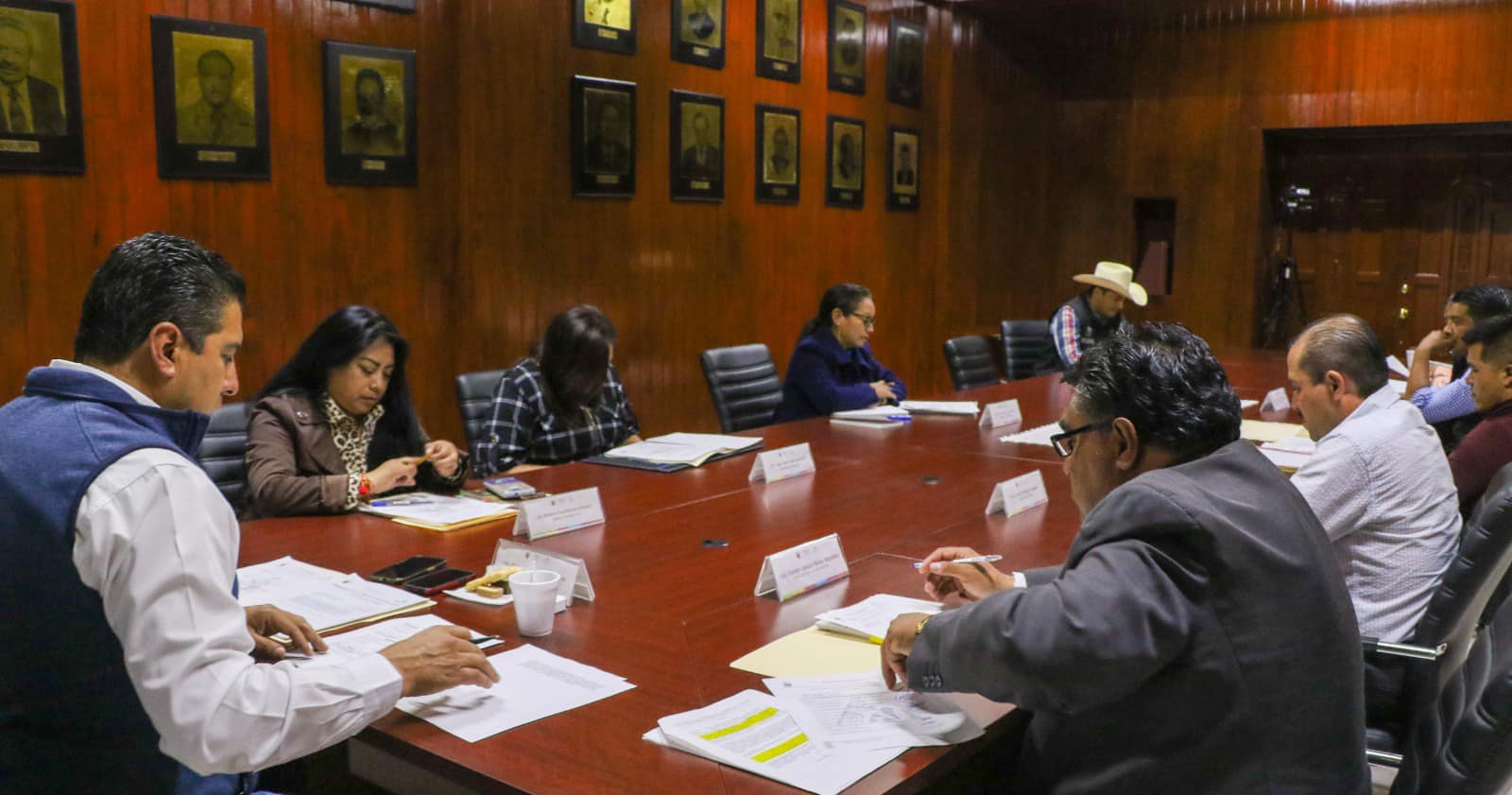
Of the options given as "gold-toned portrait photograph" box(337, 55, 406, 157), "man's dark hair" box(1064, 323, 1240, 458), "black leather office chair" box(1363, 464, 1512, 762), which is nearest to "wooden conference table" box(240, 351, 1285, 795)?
"man's dark hair" box(1064, 323, 1240, 458)

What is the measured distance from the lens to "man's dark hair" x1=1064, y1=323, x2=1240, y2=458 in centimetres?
146

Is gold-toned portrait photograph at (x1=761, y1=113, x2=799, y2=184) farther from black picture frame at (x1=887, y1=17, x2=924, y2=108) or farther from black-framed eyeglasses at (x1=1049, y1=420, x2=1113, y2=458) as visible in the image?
Answer: black-framed eyeglasses at (x1=1049, y1=420, x2=1113, y2=458)

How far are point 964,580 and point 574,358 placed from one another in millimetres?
2060

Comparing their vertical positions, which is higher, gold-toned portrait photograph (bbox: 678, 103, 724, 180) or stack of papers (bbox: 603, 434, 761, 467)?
gold-toned portrait photograph (bbox: 678, 103, 724, 180)

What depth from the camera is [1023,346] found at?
6992mm

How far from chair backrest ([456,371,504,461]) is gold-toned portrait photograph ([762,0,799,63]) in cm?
342

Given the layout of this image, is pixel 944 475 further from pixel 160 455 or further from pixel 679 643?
pixel 160 455

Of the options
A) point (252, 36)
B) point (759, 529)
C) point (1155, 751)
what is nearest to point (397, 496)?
point (759, 529)

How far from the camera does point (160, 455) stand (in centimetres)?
134

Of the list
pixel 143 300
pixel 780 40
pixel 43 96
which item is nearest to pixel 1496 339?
pixel 143 300

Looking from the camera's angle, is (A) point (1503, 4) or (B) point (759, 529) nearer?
(B) point (759, 529)

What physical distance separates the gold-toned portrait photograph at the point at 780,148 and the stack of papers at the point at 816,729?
5.43m

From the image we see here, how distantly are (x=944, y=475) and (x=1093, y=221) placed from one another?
6.88 meters

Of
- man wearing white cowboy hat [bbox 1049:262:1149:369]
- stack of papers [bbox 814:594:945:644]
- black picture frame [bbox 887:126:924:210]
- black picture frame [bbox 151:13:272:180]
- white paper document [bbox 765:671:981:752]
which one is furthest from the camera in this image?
black picture frame [bbox 887:126:924:210]
